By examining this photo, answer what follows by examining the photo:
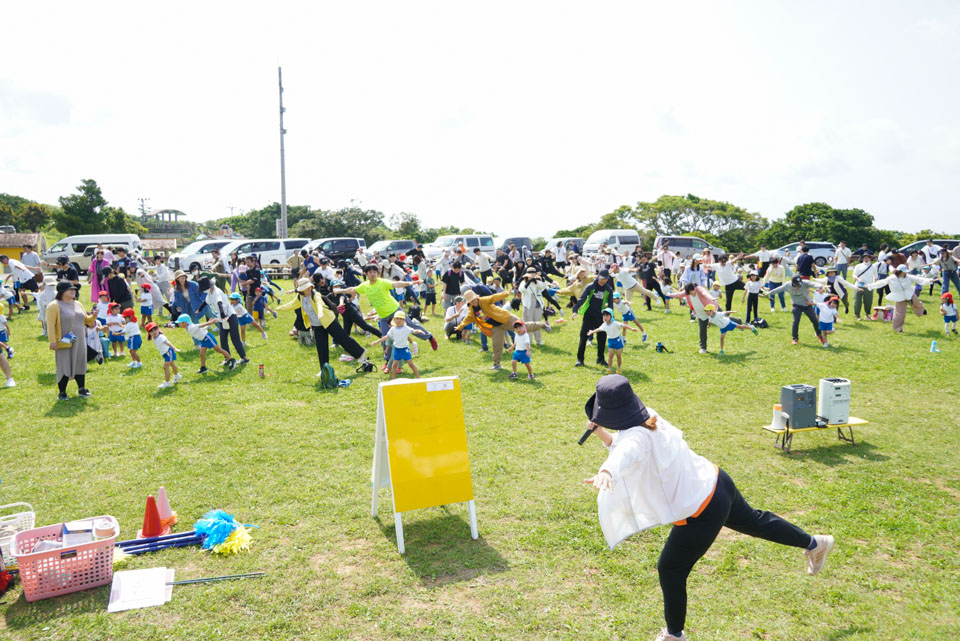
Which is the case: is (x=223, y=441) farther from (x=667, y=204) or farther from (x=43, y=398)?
(x=667, y=204)

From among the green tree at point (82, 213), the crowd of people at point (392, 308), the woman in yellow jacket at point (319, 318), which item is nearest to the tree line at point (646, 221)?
the green tree at point (82, 213)

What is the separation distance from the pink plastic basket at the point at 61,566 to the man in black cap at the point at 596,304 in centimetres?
854

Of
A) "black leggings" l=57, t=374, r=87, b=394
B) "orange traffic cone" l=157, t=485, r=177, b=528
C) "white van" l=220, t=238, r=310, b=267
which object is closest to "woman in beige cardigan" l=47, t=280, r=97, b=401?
"black leggings" l=57, t=374, r=87, b=394

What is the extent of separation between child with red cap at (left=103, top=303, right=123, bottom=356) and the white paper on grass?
9376 mm

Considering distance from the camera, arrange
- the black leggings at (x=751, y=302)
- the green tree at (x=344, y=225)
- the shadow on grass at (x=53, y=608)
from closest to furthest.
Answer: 1. the shadow on grass at (x=53, y=608)
2. the black leggings at (x=751, y=302)
3. the green tree at (x=344, y=225)

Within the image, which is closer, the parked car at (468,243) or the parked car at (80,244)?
the parked car at (80,244)

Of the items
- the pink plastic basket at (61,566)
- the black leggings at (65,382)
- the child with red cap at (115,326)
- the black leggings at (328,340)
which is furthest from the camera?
the child with red cap at (115,326)

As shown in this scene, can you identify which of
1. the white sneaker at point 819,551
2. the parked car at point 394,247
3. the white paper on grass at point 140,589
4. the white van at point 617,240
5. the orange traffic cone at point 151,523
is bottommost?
the white paper on grass at point 140,589

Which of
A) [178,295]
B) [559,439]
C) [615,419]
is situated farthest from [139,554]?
[178,295]

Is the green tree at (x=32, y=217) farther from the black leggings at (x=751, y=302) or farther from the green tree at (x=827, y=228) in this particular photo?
the green tree at (x=827, y=228)

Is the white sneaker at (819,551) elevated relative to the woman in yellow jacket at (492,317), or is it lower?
lower

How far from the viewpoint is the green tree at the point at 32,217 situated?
55.2 m

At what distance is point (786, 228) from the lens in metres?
47.8

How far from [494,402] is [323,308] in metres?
3.57
